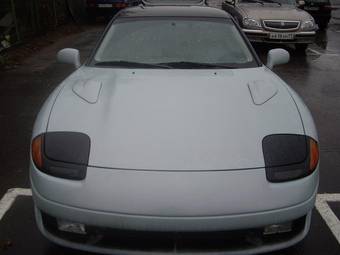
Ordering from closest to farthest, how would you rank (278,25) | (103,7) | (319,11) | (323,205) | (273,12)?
1. (323,205)
2. (278,25)
3. (273,12)
4. (319,11)
5. (103,7)

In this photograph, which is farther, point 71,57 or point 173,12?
point 173,12

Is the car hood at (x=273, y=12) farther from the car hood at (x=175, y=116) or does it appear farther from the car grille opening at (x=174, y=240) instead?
the car grille opening at (x=174, y=240)

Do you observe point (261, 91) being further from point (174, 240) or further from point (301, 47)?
point (301, 47)

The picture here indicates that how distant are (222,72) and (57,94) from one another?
1.30 m

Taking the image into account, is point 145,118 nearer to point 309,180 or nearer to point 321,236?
point 309,180

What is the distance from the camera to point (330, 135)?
16.9 ft

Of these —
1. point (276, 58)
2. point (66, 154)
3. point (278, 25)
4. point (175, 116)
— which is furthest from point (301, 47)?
point (66, 154)

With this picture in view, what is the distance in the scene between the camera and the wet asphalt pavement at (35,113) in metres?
2.99

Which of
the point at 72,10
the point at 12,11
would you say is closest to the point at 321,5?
the point at 72,10

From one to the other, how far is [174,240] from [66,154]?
0.78m

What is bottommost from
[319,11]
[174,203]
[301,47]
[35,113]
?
[319,11]

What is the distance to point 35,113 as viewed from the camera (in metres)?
5.84

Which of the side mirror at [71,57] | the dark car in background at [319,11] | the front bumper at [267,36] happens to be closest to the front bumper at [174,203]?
the side mirror at [71,57]

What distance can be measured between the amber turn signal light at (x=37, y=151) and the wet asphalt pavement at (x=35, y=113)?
2.20 ft
